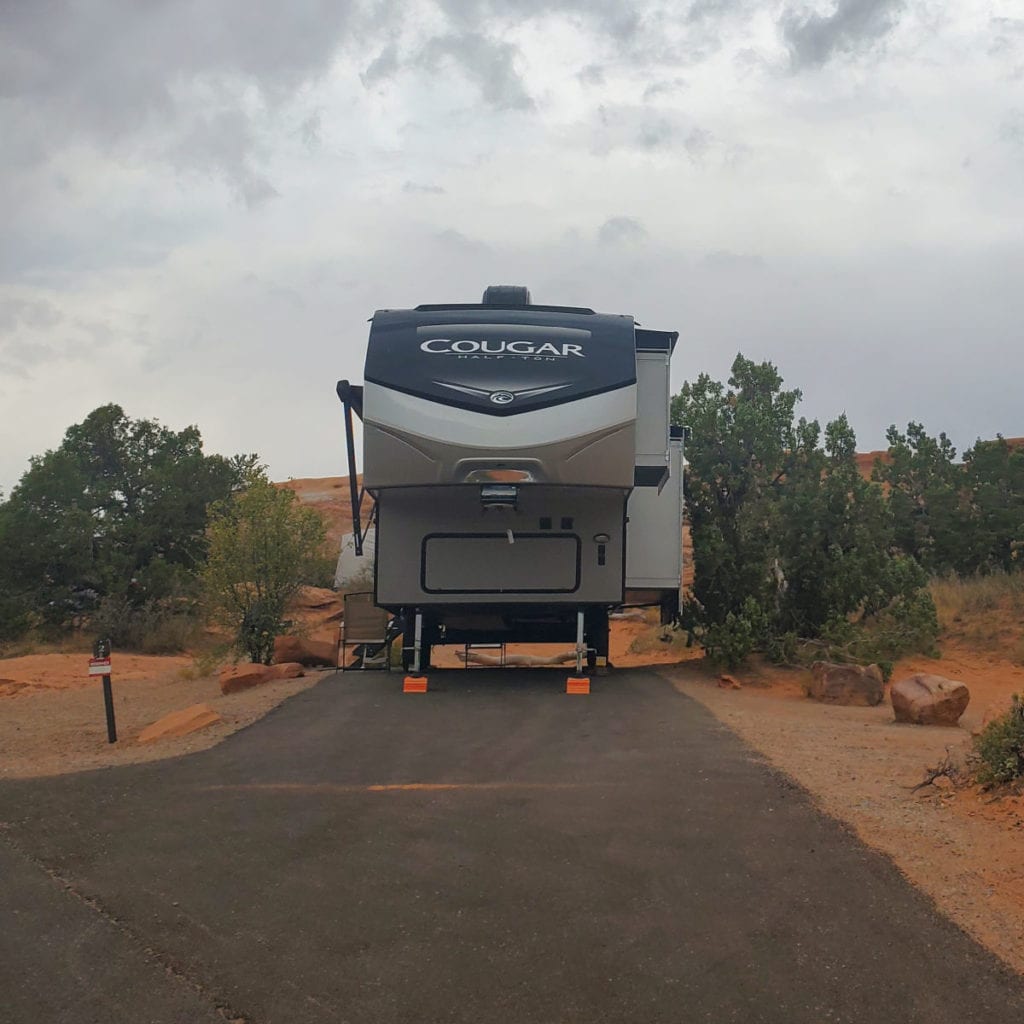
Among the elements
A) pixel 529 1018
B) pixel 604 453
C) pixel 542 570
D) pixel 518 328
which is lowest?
pixel 529 1018

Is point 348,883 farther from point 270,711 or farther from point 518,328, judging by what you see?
point 518,328

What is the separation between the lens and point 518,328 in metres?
11.3

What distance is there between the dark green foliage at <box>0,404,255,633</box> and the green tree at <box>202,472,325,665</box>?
9811mm

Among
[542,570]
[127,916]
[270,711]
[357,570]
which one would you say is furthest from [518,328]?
[357,570]

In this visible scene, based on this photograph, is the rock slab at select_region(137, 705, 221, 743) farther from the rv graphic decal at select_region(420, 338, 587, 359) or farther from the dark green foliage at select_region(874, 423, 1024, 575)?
the dark green foliage at select_region(874, 423, 1024, 575)

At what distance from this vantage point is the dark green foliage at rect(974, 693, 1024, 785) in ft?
20.8

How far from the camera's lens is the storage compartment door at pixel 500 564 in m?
12.2

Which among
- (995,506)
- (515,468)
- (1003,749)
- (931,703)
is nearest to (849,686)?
(931,703)

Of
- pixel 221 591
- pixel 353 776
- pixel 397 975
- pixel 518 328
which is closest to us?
pixel 397 975

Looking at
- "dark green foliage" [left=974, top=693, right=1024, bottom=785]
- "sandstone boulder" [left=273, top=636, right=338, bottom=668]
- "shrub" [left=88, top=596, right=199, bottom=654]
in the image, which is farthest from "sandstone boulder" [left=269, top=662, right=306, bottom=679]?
"shrub" [left=88, top=596, right=199, bottom=654]

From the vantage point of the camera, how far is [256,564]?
17016mm

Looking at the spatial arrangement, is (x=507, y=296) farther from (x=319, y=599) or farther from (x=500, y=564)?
(x=319, y=599)

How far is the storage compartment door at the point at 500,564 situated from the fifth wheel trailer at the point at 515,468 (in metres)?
0.02

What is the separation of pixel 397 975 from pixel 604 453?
7.46 metres
